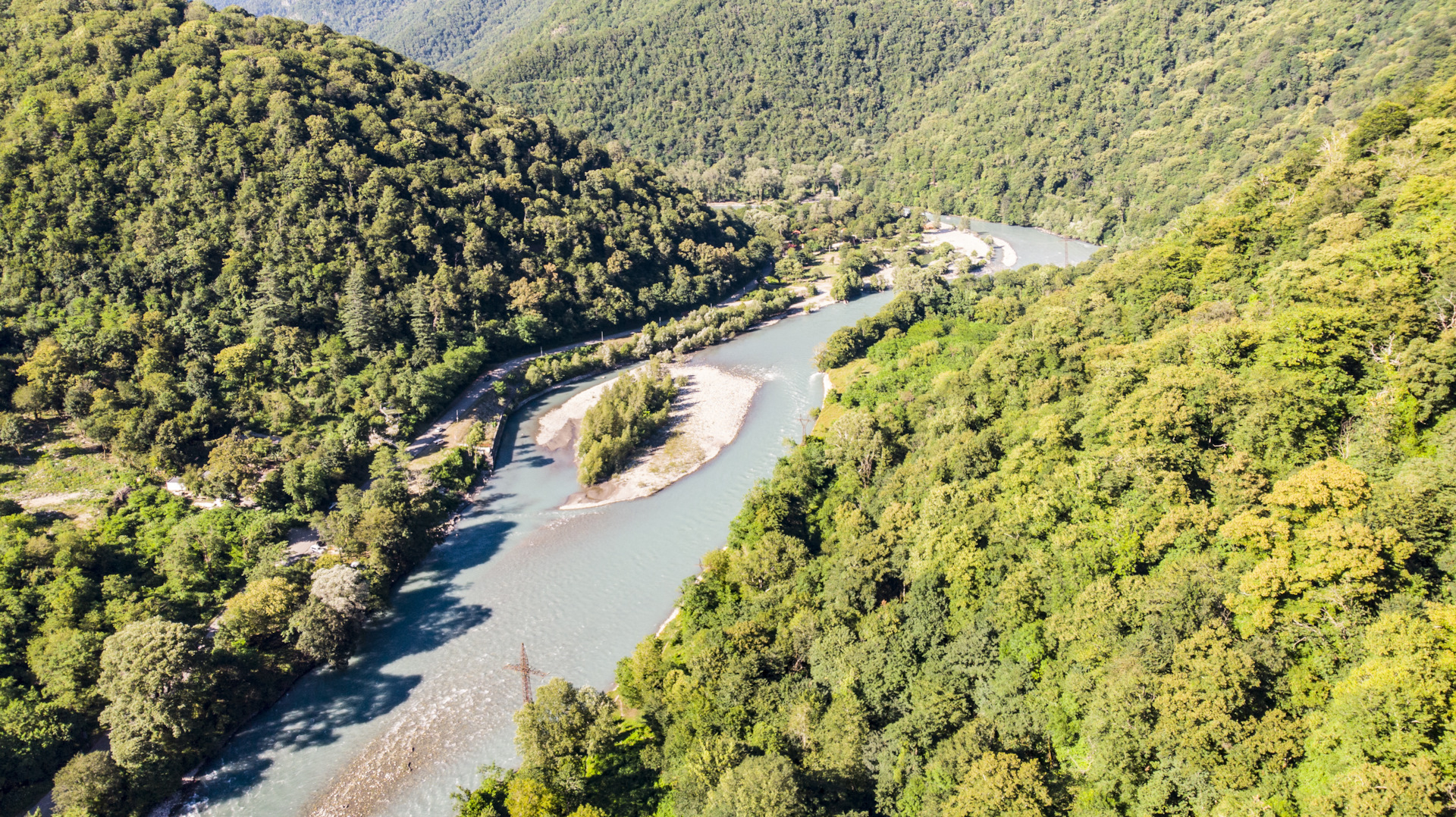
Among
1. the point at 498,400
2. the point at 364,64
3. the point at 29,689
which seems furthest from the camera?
the point at 364,64

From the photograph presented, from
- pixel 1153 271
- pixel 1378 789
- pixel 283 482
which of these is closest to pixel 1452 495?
pixel 1378 789

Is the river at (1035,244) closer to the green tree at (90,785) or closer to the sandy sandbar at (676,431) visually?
the sandy sandbar at (676,431)

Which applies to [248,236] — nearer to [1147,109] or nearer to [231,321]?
[231,321]

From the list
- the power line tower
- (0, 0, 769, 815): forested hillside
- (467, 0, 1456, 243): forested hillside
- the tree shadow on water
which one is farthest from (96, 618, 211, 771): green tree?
(467, 0, 1456, 243): forested hillside

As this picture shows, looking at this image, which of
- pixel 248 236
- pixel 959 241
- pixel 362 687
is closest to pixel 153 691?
pixel 362 687

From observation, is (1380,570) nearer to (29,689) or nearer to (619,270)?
(29,689)

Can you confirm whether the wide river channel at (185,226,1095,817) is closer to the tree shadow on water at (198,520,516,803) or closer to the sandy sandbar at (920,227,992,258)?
the tree shadow on water at (198,520,516,803)

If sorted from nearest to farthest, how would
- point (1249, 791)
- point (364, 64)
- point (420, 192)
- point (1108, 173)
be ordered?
point (1249, 791), point (420, 192), point (364, 64), point (1108, 173)

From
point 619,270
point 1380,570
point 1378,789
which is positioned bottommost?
point 1378,789

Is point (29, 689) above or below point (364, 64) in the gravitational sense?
below
